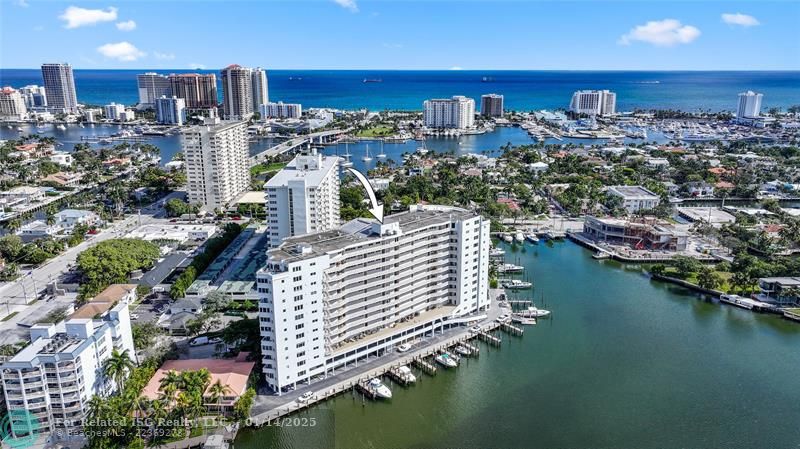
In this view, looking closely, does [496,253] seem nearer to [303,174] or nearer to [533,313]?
[533,313]

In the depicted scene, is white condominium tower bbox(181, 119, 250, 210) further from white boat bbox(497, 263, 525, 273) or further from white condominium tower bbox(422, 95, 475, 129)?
white condominium tower bbox(422, 95, 475, 129)

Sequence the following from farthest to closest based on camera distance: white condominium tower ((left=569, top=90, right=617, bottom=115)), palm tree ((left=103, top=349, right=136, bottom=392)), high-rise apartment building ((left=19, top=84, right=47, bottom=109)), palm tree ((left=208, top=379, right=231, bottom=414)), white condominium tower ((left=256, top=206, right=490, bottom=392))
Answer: high-rise apartment building ((left=19, top=84, right=47, bottom=109)) < white condominium tower ((left=569, top=90, right=617, bottom=115)) < white condominium tower ((left=256, top=206, right=490, bottom=392)) < palm tree ((left=103, top=349, right=136, bottom=392)) < palm tree ((left=208, top=379, right=231, bottom=414))

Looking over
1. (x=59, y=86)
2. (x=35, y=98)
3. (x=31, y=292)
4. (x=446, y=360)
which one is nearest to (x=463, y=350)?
(x=446, y=360)

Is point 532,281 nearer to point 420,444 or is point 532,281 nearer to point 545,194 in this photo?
point 420,444

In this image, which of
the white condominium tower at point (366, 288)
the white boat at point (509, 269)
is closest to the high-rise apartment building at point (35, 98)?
the white boat at point (509, 269)

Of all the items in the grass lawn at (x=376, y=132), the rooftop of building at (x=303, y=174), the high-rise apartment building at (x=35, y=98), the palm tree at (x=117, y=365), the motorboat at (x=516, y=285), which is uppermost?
the high-rise apartment building at (x=35, y=98)

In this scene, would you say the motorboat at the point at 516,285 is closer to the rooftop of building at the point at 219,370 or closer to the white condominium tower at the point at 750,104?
the rooftop of building at the point at 219,370

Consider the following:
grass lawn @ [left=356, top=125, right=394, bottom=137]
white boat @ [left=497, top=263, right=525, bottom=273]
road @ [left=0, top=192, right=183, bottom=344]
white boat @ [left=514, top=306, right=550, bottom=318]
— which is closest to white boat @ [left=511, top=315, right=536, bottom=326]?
white boat @ [left=514, top=306, right=550, bottom=318]

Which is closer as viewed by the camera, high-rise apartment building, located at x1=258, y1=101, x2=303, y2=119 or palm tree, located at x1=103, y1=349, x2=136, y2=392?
palm tree, located at x1=103, y1=349, x2=136, y2=392
